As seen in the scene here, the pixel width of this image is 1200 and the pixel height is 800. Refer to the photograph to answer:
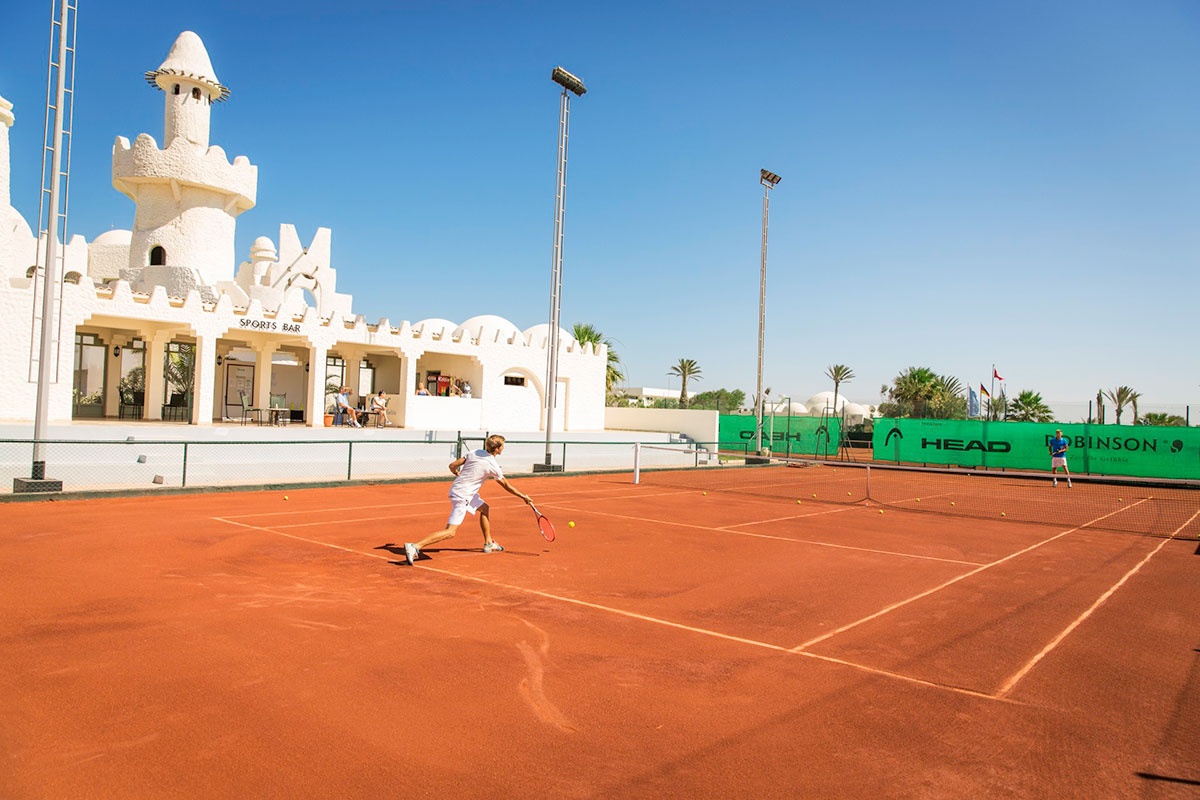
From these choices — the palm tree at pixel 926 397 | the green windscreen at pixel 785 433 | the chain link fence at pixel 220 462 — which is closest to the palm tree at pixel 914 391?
the palm tree at pixel 926 397

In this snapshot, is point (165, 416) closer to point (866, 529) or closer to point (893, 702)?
point (866, 529)

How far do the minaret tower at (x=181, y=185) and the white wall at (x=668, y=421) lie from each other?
20.3 metres

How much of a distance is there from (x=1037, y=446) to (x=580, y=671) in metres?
31.4

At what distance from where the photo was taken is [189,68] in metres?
30.9

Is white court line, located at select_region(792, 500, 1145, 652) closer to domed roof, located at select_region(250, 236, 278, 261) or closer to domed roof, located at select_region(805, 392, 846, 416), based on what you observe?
domed roof, located at select_region(250, 236, 278, 261)

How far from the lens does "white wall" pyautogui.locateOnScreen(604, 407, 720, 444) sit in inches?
1549

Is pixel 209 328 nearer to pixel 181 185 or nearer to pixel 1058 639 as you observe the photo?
pixel 181 185

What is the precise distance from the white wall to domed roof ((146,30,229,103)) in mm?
22845

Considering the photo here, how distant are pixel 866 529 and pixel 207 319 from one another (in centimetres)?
2150

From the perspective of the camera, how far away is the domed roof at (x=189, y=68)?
1206 inches

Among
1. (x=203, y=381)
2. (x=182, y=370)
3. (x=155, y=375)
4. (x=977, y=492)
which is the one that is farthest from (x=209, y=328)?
(x=977, y=492)

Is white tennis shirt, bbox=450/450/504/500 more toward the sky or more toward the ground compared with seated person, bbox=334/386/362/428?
more toward the ground

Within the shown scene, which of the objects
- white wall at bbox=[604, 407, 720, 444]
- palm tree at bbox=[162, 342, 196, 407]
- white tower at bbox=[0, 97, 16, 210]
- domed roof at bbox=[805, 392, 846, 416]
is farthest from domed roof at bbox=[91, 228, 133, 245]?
domed roof at bbox=[805, 392, 846, 416]

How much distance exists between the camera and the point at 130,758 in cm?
418
